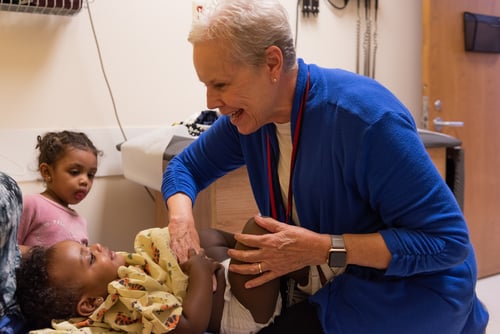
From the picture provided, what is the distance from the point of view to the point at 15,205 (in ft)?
3.25

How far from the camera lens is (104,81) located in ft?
7.86

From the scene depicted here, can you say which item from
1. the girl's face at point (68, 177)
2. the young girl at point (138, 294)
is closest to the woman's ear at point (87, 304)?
the young girl at point (138, 294)

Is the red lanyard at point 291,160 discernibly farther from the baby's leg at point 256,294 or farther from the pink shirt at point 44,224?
the pink shirt at point 44,224

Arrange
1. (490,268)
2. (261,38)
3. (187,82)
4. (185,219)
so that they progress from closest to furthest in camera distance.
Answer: (261,38)
(185,219)
(187,82)
(490,268)

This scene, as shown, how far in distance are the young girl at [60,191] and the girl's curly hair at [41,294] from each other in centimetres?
71

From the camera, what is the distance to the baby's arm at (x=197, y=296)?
3.58 ft

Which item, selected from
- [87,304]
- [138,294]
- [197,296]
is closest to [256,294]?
[197,296]

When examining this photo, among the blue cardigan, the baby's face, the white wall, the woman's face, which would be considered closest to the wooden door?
the white wall

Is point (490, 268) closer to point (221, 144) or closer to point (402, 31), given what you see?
point (402, 31)

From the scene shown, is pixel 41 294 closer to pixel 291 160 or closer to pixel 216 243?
pixel 216 243

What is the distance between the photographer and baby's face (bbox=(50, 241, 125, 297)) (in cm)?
114

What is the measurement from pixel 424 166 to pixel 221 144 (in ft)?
2.10

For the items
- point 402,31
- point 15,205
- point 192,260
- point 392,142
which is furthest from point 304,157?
point 402,31

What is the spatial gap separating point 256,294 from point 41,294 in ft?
1.52
